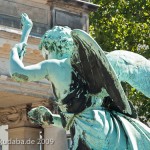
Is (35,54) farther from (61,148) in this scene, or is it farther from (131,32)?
(131,32)

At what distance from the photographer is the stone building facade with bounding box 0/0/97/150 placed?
75.8 feet

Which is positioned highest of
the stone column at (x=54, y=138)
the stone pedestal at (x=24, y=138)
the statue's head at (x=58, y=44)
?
the statue's head at (x=58, y=44)

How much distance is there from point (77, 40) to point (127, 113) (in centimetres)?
78

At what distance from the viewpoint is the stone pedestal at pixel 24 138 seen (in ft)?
82.8

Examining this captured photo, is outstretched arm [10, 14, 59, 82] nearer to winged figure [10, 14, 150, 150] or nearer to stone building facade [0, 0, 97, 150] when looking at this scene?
winged figure [10, 14, 150, 150]

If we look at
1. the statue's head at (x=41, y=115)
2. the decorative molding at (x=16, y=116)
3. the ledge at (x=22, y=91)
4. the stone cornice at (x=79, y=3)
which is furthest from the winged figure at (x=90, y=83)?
the decorative molding at (x=16, y=116)

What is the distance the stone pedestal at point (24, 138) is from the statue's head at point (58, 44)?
16.5m

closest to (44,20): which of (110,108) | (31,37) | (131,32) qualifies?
(31,37)

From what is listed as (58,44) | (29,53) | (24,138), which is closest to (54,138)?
(24,138)

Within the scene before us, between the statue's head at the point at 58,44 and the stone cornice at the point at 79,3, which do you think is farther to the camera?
the stone cornice at the point at 79,3

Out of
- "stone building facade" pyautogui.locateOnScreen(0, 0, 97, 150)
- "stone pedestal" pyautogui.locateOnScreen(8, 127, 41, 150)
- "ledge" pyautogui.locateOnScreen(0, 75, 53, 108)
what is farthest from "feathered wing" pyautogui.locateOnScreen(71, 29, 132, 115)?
"stone pedestal" pyautogui.locateOnScreen(8, 127, 41, 150)

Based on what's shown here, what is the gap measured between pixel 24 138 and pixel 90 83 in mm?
16670

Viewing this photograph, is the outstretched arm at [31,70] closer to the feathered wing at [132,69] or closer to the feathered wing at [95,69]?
the feathered wing at [95,69]

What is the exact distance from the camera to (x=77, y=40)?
8500 millimetres
